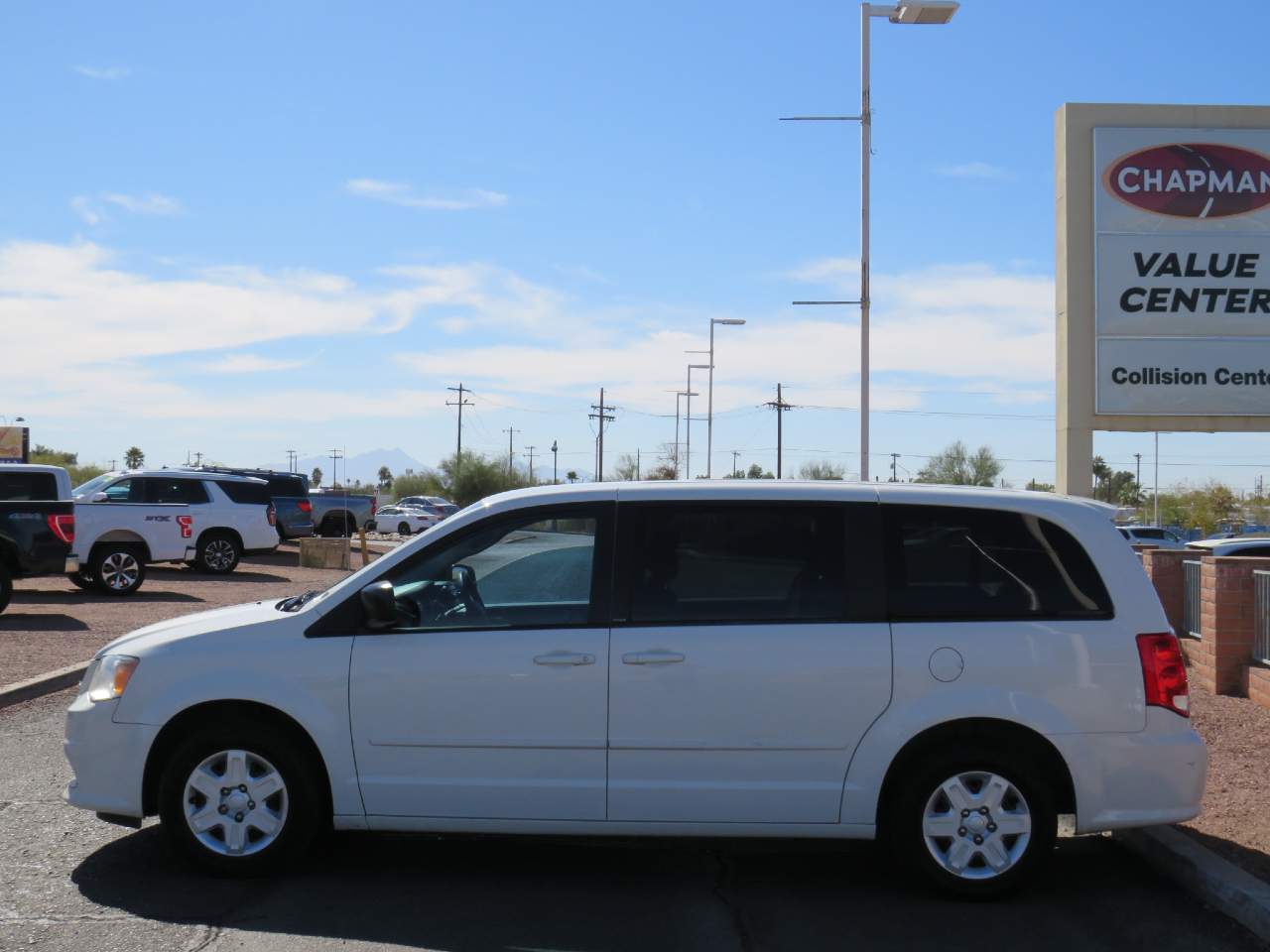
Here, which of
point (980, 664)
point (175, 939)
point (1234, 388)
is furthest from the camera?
point (1234, 388)

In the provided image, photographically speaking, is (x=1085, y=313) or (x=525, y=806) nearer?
(x=525, y=806)

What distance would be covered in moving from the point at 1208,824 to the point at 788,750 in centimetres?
263

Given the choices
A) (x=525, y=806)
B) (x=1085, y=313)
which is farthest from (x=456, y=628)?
(x=1085, y=313)

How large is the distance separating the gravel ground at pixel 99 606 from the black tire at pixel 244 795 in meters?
6.18

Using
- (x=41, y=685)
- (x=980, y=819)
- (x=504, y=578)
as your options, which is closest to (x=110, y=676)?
(x=504, y=578)

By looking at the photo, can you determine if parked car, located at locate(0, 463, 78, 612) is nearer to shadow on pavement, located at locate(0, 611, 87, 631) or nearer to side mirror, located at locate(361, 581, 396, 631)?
shadow on pavement, located at locate(0, 611, 87, 631)

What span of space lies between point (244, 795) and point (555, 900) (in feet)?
4.92

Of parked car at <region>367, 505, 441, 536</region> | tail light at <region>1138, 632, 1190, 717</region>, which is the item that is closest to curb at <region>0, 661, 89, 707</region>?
tail light at <region>1138, 632, 1190, 717</region>

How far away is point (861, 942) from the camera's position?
5.35 metres

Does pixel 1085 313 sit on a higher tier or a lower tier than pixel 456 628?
higher

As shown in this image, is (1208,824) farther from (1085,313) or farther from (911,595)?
(1085,313)

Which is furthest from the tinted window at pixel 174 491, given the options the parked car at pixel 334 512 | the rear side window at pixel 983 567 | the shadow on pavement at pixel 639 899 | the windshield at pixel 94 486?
the rear side window at pixel 983 567

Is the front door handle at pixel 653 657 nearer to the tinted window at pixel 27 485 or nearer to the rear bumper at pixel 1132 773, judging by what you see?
the rear bumper at pixel 1132 773

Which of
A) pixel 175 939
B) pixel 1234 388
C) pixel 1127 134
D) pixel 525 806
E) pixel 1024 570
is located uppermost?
pixel 1127 134
